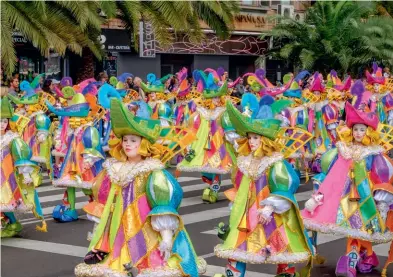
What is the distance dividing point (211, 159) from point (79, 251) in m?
4.13

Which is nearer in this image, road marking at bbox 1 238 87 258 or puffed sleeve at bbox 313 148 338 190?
puffed sleeve at bbox 313 148 338 190

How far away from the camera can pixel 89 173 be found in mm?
11688

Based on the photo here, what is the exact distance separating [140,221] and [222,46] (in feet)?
91.0

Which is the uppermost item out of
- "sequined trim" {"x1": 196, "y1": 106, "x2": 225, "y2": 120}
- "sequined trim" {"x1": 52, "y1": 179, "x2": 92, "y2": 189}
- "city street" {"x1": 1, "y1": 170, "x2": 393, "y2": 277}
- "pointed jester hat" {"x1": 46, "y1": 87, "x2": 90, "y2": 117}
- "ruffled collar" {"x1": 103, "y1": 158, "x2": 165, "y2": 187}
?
"pointed jester hat" {"x1": 46, "y1": 87, "x2": 90, "y2": 117}

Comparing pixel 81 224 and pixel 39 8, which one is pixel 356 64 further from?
pixel 81 224

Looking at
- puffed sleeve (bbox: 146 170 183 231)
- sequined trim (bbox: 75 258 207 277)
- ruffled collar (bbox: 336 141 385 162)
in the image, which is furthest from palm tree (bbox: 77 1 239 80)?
sequined trim (bbox: 75 258 207 277)

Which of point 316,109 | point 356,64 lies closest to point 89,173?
point 316,109

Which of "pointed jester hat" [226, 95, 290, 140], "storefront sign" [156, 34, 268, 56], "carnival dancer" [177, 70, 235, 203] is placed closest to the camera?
"pointed jester hat" [226, 95, 290, 140]

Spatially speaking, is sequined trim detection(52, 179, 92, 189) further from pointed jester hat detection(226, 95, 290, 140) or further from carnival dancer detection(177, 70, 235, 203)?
pointed jester hat detection(226, 95, 290, 140)

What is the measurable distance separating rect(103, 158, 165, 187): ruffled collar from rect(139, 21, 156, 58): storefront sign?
72.7 feet

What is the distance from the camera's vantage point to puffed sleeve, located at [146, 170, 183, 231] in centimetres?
621

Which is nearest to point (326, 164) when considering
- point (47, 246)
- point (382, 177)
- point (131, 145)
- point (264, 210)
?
Answer: point (382, 177)

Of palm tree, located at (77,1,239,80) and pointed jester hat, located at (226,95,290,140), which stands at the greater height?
palm tree, located at (77,1,239,80)

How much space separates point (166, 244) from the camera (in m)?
6.14
